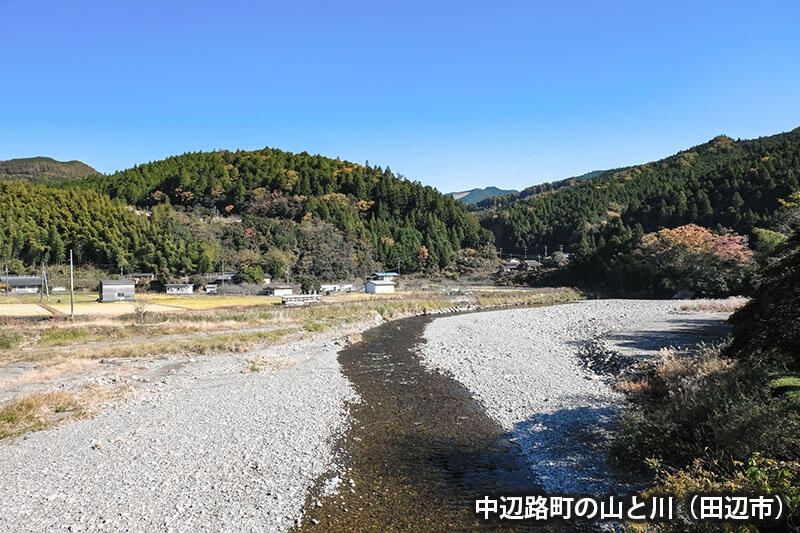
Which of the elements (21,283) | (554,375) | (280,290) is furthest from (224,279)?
(554,375)

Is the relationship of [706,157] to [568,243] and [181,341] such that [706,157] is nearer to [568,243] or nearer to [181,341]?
[568,243]

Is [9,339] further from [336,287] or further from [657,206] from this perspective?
[657,206]

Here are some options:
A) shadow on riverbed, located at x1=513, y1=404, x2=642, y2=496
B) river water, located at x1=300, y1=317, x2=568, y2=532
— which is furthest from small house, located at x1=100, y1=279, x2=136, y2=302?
shadow on riverbed, located at x1=513, y1=404, x2=642, y2=496

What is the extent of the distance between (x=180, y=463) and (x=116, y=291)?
49.0 metres

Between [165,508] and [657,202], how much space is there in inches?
4152

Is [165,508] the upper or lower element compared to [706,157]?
lower

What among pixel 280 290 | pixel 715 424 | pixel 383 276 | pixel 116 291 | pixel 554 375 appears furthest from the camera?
pixel 383 276

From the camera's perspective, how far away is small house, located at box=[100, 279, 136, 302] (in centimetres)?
4881

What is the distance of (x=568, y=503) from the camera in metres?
8.32

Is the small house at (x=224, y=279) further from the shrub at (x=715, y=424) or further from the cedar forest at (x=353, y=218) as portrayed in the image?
the shrub at (x=715, y=424)

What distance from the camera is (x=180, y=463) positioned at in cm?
984

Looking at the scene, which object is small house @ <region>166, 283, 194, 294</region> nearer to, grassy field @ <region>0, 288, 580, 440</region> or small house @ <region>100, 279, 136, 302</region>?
small house @ <region>100, 279, 136, 302</region>

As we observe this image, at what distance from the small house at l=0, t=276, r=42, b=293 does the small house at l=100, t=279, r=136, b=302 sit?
23.5m

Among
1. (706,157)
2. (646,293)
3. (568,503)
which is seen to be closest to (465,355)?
(568,503)
